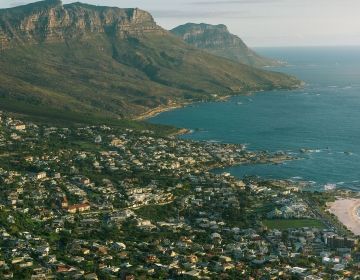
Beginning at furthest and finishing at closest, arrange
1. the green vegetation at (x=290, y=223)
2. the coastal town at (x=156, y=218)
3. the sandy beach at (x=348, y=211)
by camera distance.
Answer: the sandy beach at (x=348, y=211)
the green vegetation at (x=290, y=223)
the coastal town at (x=156, y=218)

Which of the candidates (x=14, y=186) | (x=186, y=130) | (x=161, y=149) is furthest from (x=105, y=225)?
(x=186, y=130)

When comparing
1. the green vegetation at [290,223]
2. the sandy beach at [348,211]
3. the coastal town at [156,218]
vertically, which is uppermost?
the coastal town at [156,218]

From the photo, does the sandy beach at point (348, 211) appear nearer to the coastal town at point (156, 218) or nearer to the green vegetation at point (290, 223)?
the coastal town at point (156, 218)

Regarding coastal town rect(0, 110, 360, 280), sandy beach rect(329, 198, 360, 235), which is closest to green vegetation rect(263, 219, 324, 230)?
coastal town rect(0, 110, 360, 280)

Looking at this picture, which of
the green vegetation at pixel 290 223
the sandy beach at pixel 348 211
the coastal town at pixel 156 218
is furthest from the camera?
the sandy beach at pixel 348 211

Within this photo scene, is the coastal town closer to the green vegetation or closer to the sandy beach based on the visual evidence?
the green vegetation

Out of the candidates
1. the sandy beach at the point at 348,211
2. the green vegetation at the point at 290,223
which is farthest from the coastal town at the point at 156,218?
the sandy beach at the point at 348,211
